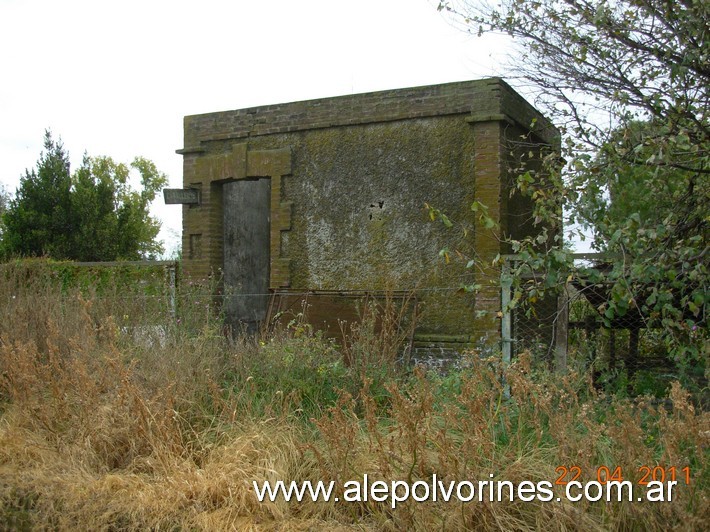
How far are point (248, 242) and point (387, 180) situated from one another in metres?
2.90

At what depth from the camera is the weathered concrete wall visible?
864 centimetres

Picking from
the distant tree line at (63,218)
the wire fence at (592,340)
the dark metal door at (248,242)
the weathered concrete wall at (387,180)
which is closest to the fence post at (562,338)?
the wire fence at (592,340)

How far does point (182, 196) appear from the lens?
35.9 feet

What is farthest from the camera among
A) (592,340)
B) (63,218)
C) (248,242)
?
(63,218)

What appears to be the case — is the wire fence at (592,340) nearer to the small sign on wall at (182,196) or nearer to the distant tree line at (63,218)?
the small sign on wall at (182,196)

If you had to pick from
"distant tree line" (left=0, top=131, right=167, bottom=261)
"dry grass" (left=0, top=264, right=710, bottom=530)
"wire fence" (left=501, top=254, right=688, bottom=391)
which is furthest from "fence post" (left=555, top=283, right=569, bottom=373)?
"distant tree line" (left=0, top=131, right=167, bottom=261)

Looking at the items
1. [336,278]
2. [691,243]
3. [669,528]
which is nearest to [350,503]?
[669,528]

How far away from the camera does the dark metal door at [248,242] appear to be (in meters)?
11.0

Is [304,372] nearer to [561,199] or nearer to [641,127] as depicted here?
[561,199]

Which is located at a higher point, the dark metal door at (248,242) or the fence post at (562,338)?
the dark metal door at (248,242)

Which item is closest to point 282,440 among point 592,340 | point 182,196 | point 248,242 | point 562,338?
point 562,338

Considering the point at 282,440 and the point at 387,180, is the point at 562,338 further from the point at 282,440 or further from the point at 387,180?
the point at 387,180

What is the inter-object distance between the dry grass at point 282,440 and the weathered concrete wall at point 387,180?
2.60 metres

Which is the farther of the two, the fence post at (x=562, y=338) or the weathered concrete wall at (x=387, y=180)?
the weathered concrete wall at (x=387, y=180)
